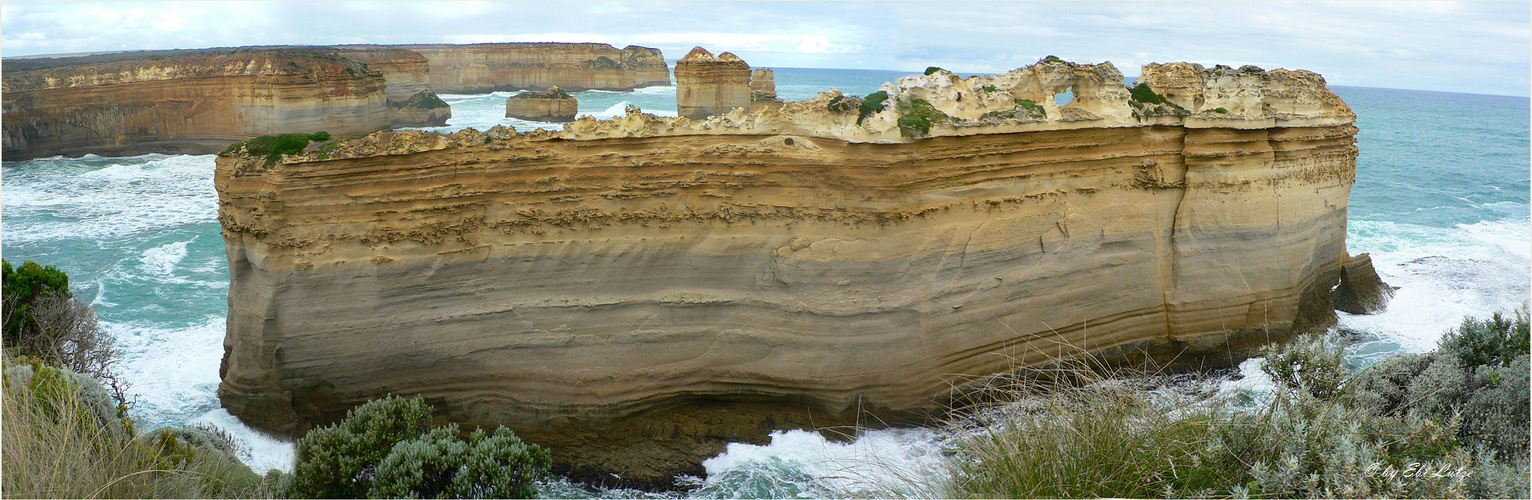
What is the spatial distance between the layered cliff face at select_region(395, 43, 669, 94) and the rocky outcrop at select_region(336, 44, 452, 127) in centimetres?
1163

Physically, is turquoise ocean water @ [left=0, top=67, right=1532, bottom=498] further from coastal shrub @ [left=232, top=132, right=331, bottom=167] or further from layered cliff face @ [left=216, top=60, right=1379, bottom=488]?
coastal shrub @ [left=232, top=132, right=331, bottom=167]

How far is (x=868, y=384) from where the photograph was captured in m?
9.77

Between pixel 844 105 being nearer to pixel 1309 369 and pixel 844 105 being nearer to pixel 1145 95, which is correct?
pixel 1145 95

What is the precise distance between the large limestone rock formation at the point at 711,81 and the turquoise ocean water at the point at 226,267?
1786cm

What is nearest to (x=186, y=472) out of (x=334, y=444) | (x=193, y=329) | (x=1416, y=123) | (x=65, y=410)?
(x=65, y=410)

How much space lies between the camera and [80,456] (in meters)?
5.45

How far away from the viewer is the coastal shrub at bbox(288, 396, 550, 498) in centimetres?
713

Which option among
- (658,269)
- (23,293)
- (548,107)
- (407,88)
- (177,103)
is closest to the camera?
(658,269)

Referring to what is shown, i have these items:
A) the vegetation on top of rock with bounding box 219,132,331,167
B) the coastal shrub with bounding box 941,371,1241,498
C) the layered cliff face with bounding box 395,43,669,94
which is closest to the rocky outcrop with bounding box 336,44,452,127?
the layered cliff face with bounding box 395,43,669,94

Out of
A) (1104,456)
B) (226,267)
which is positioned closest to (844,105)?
(1104,456)

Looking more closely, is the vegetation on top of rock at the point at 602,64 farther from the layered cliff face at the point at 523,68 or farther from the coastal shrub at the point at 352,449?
the coastal shrub at the point at 352,449

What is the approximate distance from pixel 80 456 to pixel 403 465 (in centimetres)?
226

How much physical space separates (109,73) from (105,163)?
4.69m

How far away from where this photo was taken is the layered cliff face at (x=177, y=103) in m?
33.7
